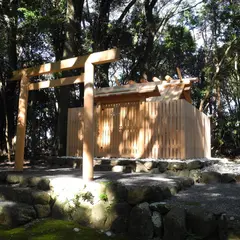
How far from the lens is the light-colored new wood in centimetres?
707

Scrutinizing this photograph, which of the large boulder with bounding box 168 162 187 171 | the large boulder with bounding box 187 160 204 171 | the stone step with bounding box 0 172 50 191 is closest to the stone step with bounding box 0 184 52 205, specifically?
the stone step with bounding box 0 172 50 191

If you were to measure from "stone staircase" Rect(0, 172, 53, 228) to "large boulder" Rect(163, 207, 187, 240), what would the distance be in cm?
228

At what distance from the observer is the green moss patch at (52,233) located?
365 cm

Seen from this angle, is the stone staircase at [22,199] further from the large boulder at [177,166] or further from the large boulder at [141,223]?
the large boulder at [177,166]

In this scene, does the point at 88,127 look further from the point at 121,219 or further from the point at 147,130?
the point at 147,130

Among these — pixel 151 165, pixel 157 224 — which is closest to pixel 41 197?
pixel 157 224

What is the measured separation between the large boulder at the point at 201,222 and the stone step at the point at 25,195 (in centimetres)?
262

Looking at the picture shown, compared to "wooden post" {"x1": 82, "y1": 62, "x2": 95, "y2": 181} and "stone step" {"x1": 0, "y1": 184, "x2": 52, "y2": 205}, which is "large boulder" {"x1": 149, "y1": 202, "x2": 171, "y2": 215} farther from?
"stone step" {"x1": 0, "y1": 184, "x2": 52, "y2": 205}

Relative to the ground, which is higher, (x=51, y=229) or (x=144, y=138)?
(x=144, y=138)

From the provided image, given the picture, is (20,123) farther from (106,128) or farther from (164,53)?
(164,53)

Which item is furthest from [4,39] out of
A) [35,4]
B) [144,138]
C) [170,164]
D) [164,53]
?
[164,53]

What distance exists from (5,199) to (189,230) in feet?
11.7

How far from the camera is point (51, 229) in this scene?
156 inches

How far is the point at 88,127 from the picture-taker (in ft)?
16.5
